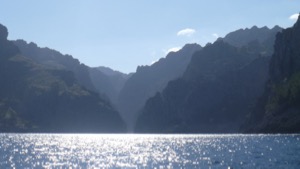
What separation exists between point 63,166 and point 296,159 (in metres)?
48.1

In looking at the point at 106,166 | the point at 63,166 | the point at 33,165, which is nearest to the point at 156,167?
the point at 106,166

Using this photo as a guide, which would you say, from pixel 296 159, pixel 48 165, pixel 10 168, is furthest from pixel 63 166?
pixel 296 159

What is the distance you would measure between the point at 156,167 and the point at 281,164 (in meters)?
24.2

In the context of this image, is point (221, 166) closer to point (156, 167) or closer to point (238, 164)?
point (238, 164)

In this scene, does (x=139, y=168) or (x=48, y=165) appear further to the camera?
(x=48, y=165)

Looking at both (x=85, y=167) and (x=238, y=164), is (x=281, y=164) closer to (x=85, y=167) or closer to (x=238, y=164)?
(x=238, y=164)

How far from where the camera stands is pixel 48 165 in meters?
112

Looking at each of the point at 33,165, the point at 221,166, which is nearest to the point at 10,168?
the point at 33,165

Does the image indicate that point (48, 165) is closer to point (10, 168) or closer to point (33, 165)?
point (33, 165)

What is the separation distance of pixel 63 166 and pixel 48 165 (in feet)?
12.9

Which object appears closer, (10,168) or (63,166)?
(10,168)

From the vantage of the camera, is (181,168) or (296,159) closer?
(181,168)

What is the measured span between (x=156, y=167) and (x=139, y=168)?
3.57 m

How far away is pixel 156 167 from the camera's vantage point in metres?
106
